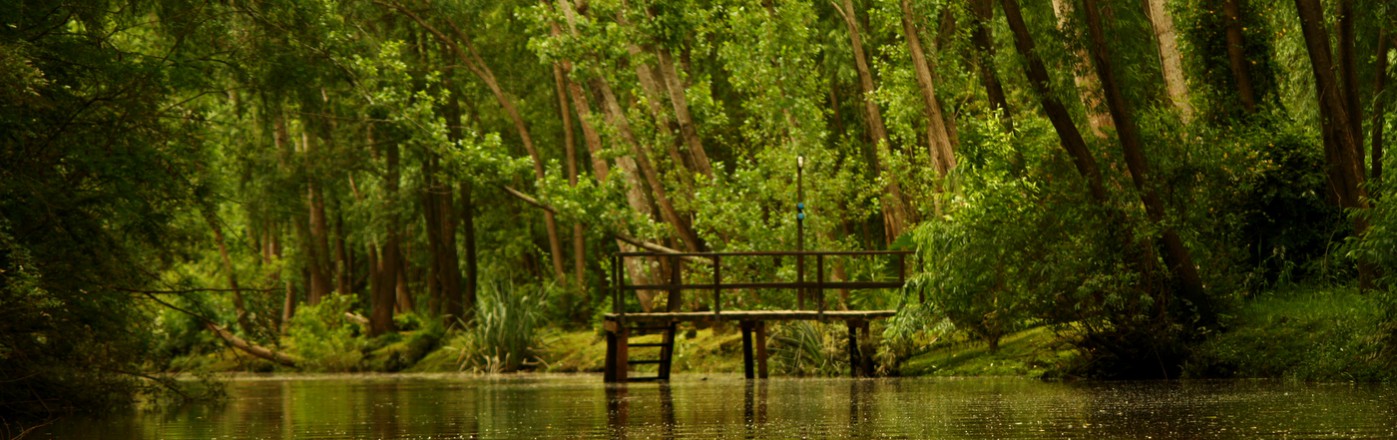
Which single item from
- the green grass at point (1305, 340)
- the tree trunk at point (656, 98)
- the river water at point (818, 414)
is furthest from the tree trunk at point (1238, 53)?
the tree trunk at point (656, 98)

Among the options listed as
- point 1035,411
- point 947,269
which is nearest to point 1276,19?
point 947,269

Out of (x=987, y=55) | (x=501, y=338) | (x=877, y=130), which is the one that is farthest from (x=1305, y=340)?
(x=501, y=338)

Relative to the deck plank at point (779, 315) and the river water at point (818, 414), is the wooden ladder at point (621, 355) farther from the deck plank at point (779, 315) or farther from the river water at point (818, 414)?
the river water at point (818, 414)

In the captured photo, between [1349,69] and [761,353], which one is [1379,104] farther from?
[761,353]

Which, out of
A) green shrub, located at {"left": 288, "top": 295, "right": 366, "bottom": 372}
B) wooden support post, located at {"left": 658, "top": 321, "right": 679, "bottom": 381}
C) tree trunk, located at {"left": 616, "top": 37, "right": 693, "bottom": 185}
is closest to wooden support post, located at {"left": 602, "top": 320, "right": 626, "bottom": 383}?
wooden support post, located at {"left": 658, "top": 321, "right": 679, "bottom": 381}

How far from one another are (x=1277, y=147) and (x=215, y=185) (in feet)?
44.1

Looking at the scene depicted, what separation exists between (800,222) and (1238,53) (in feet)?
25.4

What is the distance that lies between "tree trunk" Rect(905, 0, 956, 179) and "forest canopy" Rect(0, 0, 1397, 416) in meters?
0.06

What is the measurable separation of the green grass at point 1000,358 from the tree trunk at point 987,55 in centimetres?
313

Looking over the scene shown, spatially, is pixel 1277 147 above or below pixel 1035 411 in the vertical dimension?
above

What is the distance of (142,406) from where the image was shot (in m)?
21.2

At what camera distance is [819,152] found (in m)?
31.6

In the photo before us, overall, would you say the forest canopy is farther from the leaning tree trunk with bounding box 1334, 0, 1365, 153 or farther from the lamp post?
the lamp post

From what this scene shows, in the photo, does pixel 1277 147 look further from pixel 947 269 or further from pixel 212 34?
pixel 212 34
